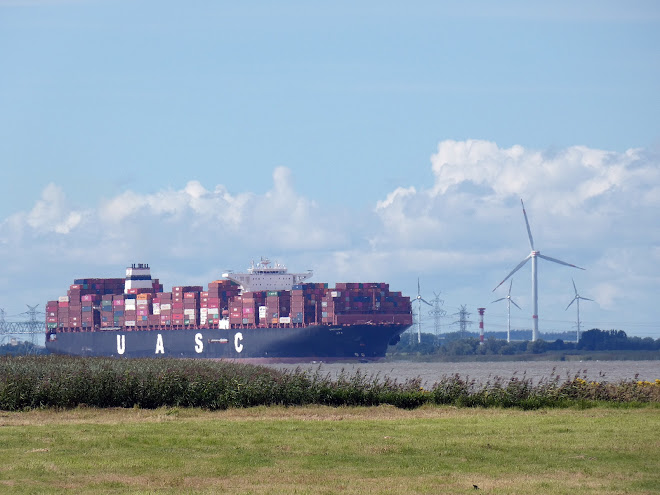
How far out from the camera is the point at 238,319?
149500 mm

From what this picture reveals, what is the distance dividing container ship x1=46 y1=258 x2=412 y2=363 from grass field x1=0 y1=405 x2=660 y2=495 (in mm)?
118505

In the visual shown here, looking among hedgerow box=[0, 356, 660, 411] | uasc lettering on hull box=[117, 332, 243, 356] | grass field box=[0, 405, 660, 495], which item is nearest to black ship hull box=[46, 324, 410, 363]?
uasc lettering on hull box=[117, 332, 243, 356]

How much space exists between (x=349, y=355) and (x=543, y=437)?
12582 cm

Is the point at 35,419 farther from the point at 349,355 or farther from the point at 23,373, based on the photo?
the point at 349,355

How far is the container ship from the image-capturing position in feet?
479

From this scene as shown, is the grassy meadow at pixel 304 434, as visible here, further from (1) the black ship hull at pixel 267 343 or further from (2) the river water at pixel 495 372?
(1) the black ship hull at pixel 267 343

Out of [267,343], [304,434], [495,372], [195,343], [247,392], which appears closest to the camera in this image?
[304,434]

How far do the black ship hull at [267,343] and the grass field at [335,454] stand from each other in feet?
386

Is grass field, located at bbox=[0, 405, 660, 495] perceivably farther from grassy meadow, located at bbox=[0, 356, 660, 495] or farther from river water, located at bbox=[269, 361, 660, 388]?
river water, located at bbox=[269, 361, 660, 388]

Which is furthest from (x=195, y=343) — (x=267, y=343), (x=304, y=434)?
(x=304, y=434)

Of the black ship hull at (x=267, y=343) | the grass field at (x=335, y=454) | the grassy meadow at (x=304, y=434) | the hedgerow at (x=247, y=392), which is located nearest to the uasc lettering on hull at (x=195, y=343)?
the black ship hull at (x=267, y=343)

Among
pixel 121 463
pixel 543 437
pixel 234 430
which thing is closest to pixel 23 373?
pixel 234 430

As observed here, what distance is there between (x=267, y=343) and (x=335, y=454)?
419 ft

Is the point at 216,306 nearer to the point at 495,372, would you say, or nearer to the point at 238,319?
the point at 238,319
